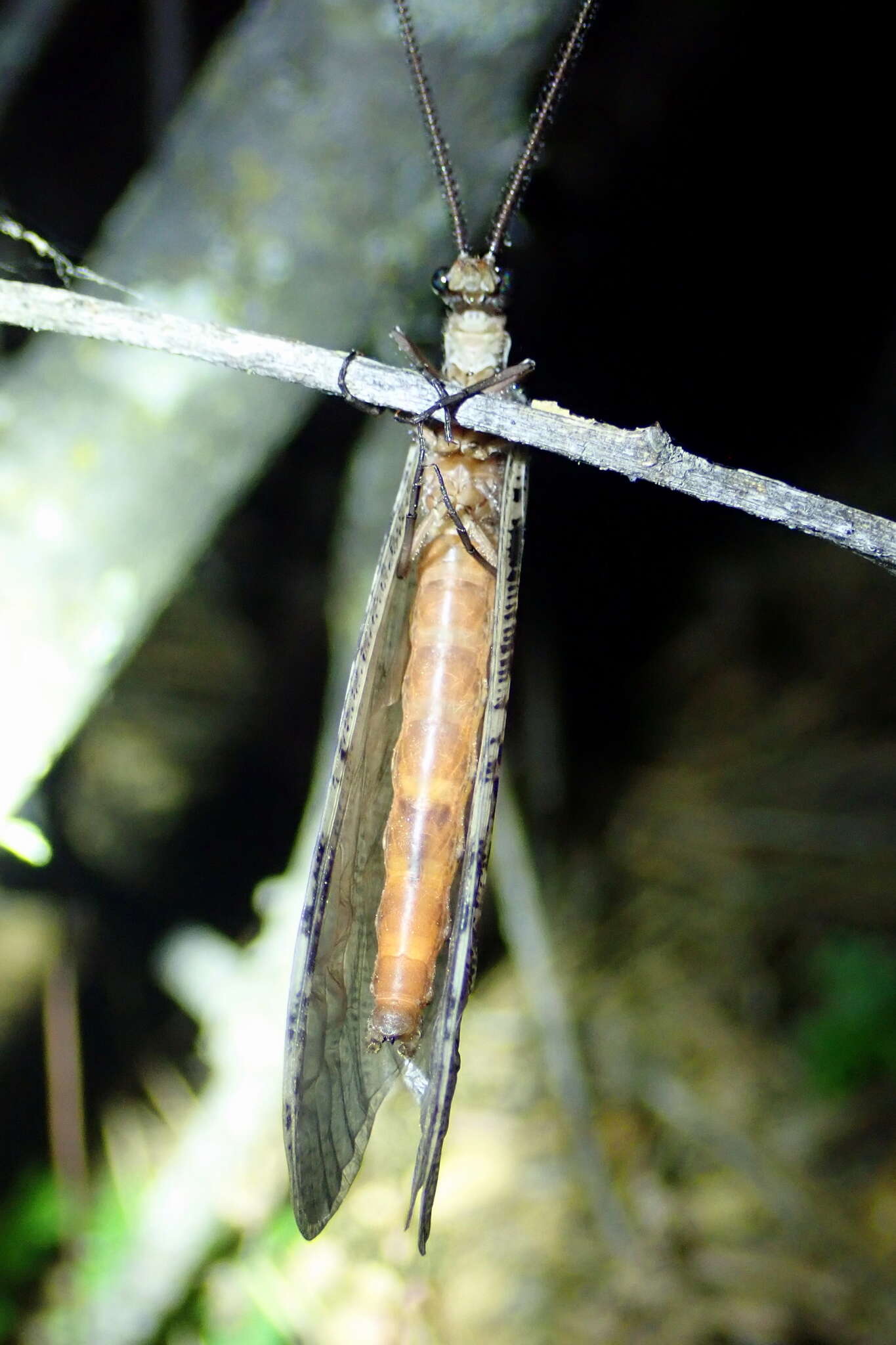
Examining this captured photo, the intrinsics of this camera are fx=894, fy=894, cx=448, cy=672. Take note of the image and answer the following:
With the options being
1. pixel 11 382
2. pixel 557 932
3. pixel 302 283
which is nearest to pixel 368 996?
pixel 11 382

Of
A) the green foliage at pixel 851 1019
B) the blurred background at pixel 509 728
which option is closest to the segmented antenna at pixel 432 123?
the blurred background at pixel 509 728

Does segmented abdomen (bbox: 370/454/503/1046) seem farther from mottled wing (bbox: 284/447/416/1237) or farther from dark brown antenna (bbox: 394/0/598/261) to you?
dark brown antenna (bbox: 394/0/598/261)

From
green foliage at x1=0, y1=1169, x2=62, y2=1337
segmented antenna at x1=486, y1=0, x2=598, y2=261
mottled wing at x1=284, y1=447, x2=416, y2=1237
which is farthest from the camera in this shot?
green foliage at x1=0, y1=1169, x2=62, y2=1337

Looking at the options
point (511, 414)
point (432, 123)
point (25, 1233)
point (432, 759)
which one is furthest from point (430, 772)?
point (25, 1233)

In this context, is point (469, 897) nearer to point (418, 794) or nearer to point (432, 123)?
point (418, 794)

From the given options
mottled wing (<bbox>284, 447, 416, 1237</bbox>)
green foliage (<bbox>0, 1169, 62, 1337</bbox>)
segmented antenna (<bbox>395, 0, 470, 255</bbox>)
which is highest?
segmented antenna (<bbox>395, 0, 470, 255</bbox>)

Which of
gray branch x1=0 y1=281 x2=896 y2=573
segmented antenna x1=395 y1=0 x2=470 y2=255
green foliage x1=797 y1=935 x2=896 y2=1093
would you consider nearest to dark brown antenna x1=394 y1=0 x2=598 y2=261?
segmented antenna x1=395 y1=0 x2=470 y2=255

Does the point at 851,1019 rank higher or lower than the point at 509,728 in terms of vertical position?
lower

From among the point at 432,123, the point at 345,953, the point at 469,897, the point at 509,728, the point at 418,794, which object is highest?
the point at 432,123
